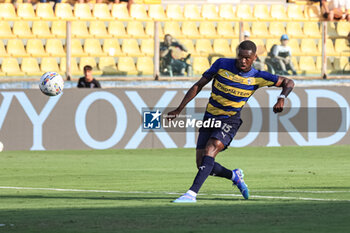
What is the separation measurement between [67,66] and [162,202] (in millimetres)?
12067

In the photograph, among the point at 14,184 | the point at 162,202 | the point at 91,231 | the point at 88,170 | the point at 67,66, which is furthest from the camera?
the point at 67,66

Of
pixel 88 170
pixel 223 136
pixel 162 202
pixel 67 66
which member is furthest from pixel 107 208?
pixel 67 66

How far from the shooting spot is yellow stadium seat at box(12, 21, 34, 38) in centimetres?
2286

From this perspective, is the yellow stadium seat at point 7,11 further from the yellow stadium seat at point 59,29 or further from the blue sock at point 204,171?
the blue sock at point 204,171

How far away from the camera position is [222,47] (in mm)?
22953

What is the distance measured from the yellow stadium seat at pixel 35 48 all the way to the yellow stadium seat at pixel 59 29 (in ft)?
1.98

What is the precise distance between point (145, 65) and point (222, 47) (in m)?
2.15

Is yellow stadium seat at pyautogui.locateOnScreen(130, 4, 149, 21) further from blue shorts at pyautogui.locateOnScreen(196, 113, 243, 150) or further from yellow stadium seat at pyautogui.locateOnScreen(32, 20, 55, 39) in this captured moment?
blue shorts at pyautogui.locateOnScreen(196, 113, 243, 150)

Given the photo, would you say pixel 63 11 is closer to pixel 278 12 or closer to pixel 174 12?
pixel 174 12

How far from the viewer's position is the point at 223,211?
30.8 ft

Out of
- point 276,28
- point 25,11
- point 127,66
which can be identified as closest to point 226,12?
point 276,28

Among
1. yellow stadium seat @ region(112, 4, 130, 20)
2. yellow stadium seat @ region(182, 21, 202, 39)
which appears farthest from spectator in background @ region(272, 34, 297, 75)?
yellow stadium seat @ region(112, 4, 130, 20)

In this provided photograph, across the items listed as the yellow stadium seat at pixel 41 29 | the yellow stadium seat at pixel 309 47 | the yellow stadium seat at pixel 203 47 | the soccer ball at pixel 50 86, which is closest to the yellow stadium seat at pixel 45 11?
the yellow stadium seat at pixel 41 29

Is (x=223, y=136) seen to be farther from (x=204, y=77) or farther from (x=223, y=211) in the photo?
(x=223, y=211)
